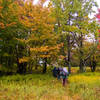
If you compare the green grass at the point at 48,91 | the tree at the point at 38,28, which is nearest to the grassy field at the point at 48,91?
the green grass at the point at 48,91

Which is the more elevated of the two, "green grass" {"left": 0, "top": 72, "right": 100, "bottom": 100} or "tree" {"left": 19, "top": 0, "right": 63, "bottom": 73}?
"tree" {"left": 19, "top": 0, "right": 63, "bottom": 73}

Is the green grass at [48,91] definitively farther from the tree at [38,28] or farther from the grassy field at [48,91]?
the tree at [38,28]

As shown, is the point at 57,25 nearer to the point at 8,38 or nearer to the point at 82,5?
the point at 82,5

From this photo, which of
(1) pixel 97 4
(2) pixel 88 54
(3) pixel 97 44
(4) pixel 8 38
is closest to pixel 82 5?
(1) pixel 97 4

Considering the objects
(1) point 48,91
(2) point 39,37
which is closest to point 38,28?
(2) point 39,37

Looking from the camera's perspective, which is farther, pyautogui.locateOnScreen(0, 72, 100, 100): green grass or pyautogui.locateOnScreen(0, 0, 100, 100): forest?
pyautogui.locateOnScreen(0, 0, 100, 100): forest

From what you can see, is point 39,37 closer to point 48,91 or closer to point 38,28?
point 38,28

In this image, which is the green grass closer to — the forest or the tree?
the forest

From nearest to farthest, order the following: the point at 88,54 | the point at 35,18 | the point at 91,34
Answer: the point at 35,18 < the point at 91,34 < the point at 88,54

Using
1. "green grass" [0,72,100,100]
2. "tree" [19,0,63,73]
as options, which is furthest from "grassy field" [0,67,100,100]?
"tree" [19,0,63,73]

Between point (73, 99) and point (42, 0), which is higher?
point (42, 0)

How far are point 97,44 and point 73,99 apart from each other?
8.81 m

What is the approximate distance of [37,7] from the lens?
29.5 feet

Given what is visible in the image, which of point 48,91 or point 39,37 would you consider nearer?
point 48,91
